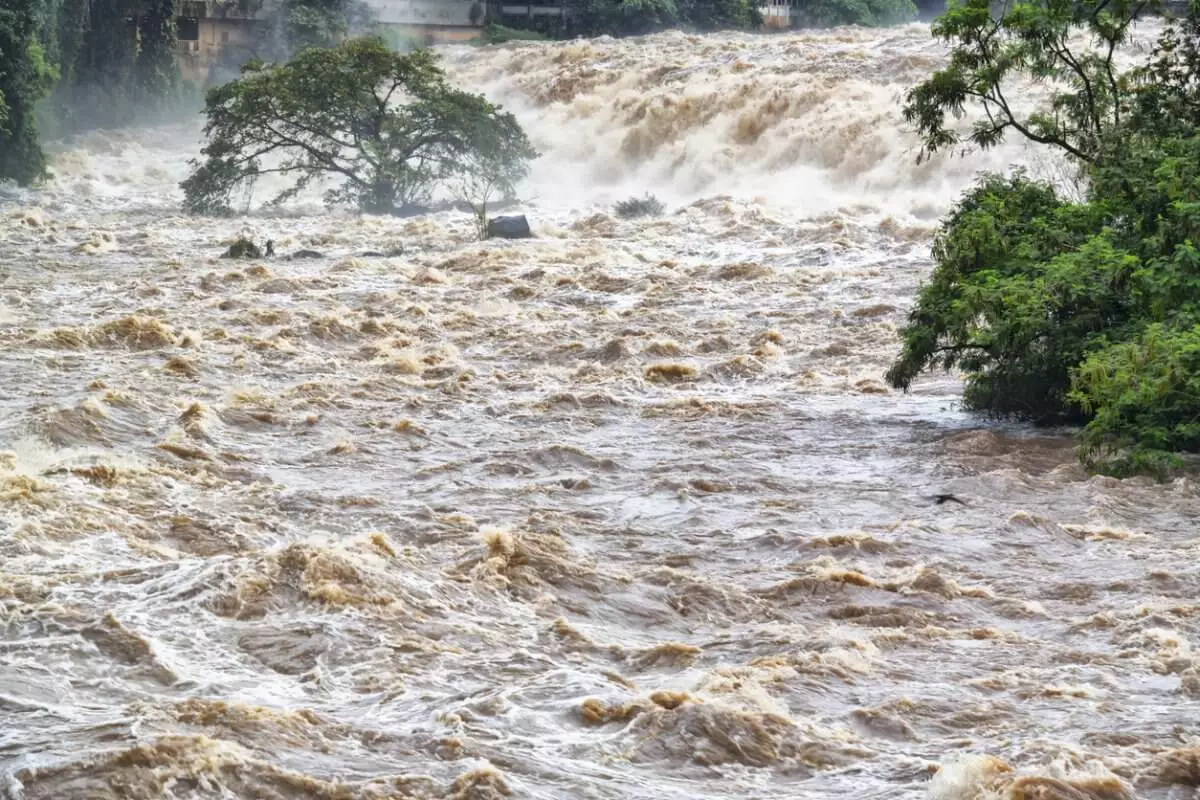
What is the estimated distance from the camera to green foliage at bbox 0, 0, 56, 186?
31.7 meters

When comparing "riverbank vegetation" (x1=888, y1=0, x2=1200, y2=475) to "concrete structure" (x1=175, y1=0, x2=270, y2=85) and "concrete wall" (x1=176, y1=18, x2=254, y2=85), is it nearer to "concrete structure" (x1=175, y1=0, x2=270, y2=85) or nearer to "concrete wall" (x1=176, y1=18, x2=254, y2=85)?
"concrete structure" (x1=175, y1=0, x2=270, y2=85)

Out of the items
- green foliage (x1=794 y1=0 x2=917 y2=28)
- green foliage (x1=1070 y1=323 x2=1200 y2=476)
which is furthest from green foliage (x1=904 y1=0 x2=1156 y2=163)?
green foliage (x1=794 y1=0 x2=917 y2=28)

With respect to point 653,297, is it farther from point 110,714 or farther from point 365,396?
point 110,714

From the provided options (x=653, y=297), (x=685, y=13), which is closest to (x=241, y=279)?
(x=653, y=297)

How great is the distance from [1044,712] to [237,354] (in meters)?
10.4

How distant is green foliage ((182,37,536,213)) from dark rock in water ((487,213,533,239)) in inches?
176

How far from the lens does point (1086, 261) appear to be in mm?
12141

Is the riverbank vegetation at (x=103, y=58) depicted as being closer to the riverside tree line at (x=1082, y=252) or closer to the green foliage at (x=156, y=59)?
the green foliage at (x=156, y=59)

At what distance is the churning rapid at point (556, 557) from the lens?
21.9 ft

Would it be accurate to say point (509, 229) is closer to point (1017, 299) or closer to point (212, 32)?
point (1017, 299)

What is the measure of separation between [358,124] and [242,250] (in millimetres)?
6427

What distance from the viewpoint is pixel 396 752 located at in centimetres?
664

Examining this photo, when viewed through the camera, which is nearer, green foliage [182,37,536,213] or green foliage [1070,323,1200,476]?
green foliage [1070,323,1200,476]

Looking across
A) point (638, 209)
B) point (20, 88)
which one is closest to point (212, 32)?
point (20, 88)
